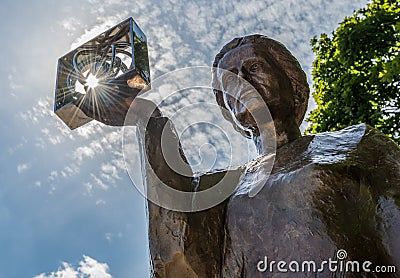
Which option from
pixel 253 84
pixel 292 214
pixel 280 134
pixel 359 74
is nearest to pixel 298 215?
pixel 292 214

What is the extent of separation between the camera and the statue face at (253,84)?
320cm

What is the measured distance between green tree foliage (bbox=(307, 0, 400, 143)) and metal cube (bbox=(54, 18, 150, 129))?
31.3 ft

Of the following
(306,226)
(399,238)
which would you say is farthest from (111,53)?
(399,238)

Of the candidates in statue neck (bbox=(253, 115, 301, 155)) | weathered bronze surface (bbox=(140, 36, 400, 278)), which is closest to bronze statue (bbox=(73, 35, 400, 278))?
weathered bronze surface (bbox=(140, 36, 400, 278))

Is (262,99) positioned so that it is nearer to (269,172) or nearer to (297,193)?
(269,172)

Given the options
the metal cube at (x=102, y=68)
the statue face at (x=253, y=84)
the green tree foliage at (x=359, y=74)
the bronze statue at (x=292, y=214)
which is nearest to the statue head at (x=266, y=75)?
the statue face at (x=253, y=84)

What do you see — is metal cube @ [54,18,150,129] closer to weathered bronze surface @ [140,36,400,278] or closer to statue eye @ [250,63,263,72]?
weathered bronze surface @ [140,36,400,278]

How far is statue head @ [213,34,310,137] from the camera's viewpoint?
3227mm

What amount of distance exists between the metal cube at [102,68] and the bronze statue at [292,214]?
0.32ft

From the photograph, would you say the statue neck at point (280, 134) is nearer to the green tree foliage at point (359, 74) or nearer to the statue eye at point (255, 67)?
the statue eye at point (255, 67)

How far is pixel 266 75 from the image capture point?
3.24m

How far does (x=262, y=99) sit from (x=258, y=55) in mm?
303

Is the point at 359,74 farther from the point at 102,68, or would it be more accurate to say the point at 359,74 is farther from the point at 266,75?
the point at 102,68

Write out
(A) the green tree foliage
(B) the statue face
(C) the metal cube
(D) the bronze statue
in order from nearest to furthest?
(D) the bronze statue → (C) the metal cube → (B) the statue face → (A) the green tree foliage
